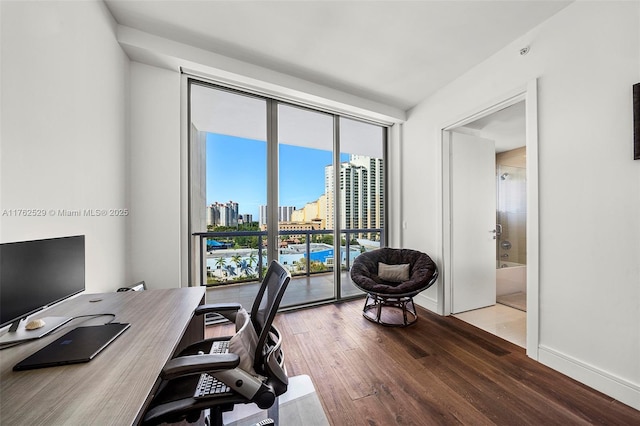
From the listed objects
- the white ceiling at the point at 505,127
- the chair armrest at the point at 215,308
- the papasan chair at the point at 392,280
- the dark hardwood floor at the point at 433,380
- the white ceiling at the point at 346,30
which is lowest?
the dark hardwood floor at the point at 433,380

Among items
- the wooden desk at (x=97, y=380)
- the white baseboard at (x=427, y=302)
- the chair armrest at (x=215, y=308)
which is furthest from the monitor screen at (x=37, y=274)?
the white baseboard at (x=427, y=302)

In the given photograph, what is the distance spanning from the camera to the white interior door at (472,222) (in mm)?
2951

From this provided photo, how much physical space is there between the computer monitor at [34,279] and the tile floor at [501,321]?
132 inches

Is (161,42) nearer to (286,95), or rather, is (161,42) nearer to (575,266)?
(286,95)

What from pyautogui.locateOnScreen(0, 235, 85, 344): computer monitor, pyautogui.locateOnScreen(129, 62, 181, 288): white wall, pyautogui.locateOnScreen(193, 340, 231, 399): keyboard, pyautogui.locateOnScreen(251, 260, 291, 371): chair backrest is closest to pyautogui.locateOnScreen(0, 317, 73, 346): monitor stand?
pyautogui.locateOnScreen(0, 235, 85, 344): computer monitor

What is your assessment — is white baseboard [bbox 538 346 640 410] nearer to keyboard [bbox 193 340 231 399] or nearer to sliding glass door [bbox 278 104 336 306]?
sliding glass door [bbox 278 104 336 306]

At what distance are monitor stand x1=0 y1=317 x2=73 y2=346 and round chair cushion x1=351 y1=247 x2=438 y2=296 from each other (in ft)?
A: 7.61

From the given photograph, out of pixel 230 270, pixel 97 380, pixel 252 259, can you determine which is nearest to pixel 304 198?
pixel 252 259

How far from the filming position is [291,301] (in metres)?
3.19

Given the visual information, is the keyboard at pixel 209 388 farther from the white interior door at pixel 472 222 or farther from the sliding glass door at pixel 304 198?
the white interior door at pixel 472 222

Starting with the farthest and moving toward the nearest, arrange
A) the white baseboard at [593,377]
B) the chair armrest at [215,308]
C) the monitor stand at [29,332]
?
1. the white baseboard at [593,377]
2. the chair armrest at [215,308]
3. the monitor stand at [29,332]

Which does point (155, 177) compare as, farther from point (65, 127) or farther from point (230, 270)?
point (230, 270)

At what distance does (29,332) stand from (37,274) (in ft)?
0.76

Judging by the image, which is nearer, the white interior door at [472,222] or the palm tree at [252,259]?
the white interior door at [472,222]
